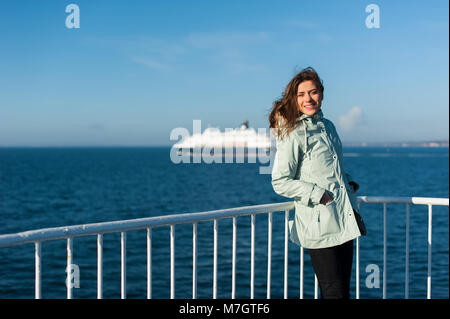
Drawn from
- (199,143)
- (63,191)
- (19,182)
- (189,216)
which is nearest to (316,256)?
(189,216)

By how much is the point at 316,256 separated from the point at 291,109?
88 cm

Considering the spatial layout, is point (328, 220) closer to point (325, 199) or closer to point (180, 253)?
point (325, 199)

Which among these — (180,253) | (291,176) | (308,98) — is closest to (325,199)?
(291,176)

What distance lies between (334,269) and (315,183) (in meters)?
0.51

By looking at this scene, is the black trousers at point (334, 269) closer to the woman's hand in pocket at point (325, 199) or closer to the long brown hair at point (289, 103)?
the woman's hand in pocket at point (325, 199)

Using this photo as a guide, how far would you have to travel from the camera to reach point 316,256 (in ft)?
8.73

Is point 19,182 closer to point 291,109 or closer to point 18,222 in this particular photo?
point 18,222

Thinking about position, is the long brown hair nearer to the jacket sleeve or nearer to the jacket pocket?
the jacket sleeve

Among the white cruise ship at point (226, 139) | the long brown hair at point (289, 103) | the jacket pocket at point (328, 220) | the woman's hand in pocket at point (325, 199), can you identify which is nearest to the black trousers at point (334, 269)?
the jacket pocket at point (328, 220)

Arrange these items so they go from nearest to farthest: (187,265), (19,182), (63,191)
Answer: (187,265) < (63,191) < (19,182)

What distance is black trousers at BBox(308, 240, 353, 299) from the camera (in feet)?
8.59
